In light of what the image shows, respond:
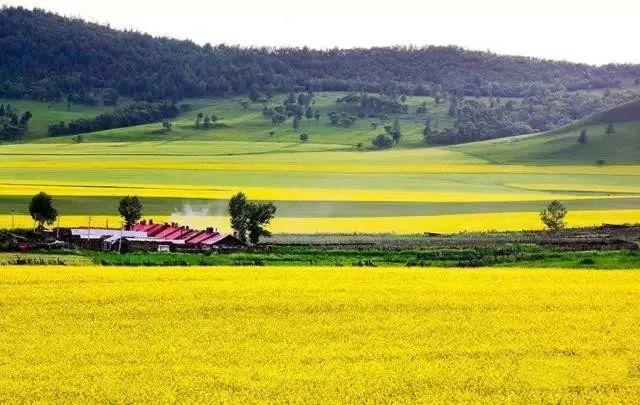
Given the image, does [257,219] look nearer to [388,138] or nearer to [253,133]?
[388,138]

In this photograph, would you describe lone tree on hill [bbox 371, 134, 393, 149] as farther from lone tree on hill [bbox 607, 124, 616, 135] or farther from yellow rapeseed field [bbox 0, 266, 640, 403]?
yellow rapeseed field [bbox 0, 266, 640, 403]

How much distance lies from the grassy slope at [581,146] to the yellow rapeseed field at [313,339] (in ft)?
→ 325

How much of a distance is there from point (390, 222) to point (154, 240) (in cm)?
2048

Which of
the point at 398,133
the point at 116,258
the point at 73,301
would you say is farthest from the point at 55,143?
the point at 73,301

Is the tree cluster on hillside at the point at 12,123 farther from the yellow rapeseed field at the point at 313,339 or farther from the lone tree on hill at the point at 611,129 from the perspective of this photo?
the yellow rapeseed field at the point at 313,339

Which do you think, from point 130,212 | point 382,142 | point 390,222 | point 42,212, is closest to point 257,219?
point 130,212

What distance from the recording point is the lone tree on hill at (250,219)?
2510 inches

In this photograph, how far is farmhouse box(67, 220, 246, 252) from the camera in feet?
196

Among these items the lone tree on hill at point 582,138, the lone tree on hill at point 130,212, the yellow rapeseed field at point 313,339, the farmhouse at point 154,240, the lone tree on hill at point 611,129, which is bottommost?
the farmhouse at point 154,240

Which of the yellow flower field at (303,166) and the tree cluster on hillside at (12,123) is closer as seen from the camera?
the yellow flower field at (303,166)

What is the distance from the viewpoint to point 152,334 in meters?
29.2

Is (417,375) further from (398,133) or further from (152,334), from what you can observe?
(398,133)

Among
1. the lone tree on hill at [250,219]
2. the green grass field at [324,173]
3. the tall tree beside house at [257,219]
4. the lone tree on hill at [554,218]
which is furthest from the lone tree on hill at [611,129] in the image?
the tall tree beside house at [257,219]

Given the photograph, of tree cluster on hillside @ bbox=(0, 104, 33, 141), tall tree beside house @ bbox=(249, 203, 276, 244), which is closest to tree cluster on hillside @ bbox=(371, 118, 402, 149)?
tree cluster on hillside @ bbox=(0, 104, 33, 141)
